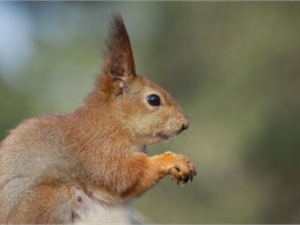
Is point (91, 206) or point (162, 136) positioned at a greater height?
point (162, 136)

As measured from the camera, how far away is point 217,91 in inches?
541

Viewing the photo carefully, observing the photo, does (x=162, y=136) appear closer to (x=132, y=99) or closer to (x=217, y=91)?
(x=132, y=99)

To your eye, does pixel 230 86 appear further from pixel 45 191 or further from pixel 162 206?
pixel 45 191

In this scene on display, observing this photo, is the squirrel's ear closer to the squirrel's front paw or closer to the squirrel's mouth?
the squirrel's mouth

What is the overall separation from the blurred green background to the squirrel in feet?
15.5

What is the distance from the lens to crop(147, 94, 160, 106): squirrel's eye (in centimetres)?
467

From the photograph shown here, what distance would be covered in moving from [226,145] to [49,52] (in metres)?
6.93

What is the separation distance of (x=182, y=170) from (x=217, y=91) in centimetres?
948

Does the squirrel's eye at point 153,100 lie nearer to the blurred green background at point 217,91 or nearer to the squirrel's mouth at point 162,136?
the squirrel's mouth at point 162,136

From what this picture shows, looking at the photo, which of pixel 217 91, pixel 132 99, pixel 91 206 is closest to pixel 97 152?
pixel 91 206

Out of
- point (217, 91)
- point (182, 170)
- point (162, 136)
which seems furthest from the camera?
point (217, 91)

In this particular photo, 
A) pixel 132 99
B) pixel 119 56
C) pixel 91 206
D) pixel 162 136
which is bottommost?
pixel 91 206

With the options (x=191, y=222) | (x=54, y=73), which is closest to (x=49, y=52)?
(x=54, y=73)

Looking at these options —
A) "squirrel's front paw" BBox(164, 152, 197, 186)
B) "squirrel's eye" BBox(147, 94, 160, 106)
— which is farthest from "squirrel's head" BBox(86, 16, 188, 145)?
"squirrel's front paw" BBox(164, 152, 197, 186)
